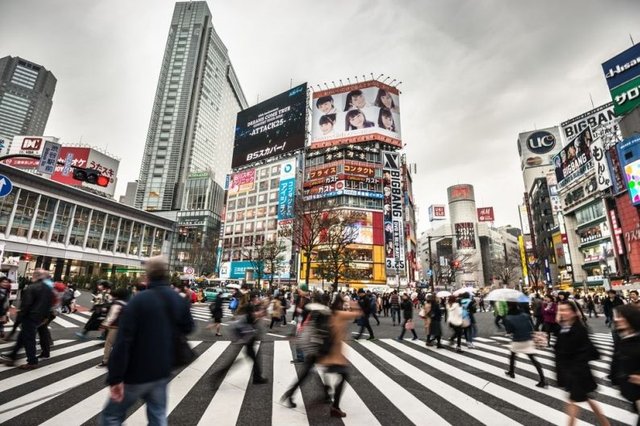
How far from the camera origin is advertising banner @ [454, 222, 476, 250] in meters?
109

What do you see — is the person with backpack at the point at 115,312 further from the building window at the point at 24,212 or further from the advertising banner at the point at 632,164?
the building window at the point at 24,212

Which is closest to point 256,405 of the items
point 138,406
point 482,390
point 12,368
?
point 138,406

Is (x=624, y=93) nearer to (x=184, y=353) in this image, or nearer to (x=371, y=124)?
(x=371, y=124)

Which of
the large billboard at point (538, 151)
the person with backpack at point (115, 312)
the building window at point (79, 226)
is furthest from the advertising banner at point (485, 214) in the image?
the person with backpack at point (115, 312)

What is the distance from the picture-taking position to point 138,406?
15.1 ft

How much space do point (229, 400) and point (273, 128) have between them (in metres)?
64.3

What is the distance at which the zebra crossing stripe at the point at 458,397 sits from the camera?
14.3 feet

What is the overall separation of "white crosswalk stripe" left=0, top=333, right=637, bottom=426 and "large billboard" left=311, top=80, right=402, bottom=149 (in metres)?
54.6

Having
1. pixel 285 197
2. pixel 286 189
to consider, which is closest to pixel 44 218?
pixel 285 197

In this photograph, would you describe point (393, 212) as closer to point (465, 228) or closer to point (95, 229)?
point (95, 229)

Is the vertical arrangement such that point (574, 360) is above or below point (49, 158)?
below

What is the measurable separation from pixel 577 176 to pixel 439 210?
7479cm

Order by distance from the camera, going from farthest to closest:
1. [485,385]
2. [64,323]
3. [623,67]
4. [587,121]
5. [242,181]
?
[242,181]
[587,121]
[623,67]
[64,323]
[485,385]

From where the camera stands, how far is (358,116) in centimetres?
6081
